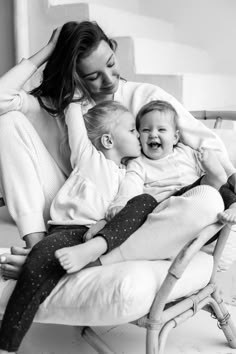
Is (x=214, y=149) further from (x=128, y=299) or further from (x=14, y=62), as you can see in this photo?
(x=14, y=62)

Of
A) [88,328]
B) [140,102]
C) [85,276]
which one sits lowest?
[88,328]

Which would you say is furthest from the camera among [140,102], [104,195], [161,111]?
[140,102]

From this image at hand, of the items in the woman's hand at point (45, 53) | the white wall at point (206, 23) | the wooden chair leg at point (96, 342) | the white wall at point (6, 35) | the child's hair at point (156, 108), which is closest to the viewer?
the wooden chair leg at point (96, 342)

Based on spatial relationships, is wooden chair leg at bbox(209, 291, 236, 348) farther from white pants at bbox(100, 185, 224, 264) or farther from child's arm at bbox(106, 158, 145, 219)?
child's arm at bbox(106, 158, 145, 219)

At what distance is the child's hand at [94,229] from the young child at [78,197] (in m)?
0.03

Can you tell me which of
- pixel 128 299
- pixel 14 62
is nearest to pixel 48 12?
pixel 14 62

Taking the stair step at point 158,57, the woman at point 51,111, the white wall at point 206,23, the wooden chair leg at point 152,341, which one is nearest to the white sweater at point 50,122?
the woman at point 51,111

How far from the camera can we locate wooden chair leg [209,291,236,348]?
6.00 feet

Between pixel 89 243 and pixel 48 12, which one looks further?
pixel 48 12

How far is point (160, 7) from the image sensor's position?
436 cm

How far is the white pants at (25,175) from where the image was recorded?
1.89 m

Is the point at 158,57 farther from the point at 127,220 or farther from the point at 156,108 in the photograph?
the point at 127,220

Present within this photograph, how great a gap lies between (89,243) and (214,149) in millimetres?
685

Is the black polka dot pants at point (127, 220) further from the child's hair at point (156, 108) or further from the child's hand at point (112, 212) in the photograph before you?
the child's hair at point (156, 108)
